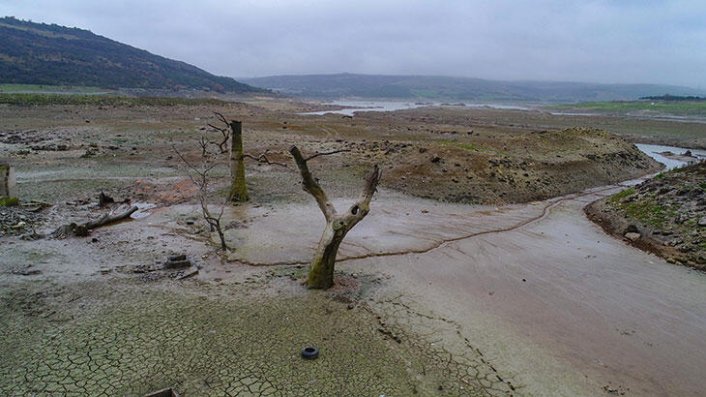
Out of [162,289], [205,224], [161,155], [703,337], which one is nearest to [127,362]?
[162,289]

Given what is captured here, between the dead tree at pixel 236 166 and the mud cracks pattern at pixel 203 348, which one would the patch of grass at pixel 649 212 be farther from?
the dead tree at pixel 236 166

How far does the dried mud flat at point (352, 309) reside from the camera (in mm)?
5887

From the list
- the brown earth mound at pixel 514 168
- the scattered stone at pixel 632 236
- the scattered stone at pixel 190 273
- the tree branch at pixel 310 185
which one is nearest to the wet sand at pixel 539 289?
the scattered stone at pixel 632 236

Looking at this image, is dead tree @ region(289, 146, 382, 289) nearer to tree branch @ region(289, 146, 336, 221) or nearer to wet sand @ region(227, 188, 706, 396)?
tree branch @ region(289, 146, 336, 221)

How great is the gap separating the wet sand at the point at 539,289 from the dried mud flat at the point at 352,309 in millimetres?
37

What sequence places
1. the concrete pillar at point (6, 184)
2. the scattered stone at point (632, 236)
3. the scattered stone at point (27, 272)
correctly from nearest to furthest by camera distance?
the scattered stone at point (27, 272) < the scattered stone at point (632, 236) < the concrete pillar at point (6, 184)

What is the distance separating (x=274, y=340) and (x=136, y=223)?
23.0 ft

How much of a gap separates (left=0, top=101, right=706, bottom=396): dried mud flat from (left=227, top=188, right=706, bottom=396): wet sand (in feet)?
0.12

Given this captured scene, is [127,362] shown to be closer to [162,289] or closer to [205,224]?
[162,289]

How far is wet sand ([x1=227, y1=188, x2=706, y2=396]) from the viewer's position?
20.9 feet

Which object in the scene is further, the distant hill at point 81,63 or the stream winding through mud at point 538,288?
the distant hill at point 81,63

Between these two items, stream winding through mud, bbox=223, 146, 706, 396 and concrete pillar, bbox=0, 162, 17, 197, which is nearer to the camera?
stream winding through mud, bbox=223, 146, 706, 396

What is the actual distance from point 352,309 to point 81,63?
102 meters

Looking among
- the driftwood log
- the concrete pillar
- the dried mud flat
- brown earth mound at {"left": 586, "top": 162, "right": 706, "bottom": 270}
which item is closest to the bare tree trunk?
the dried mud flat
